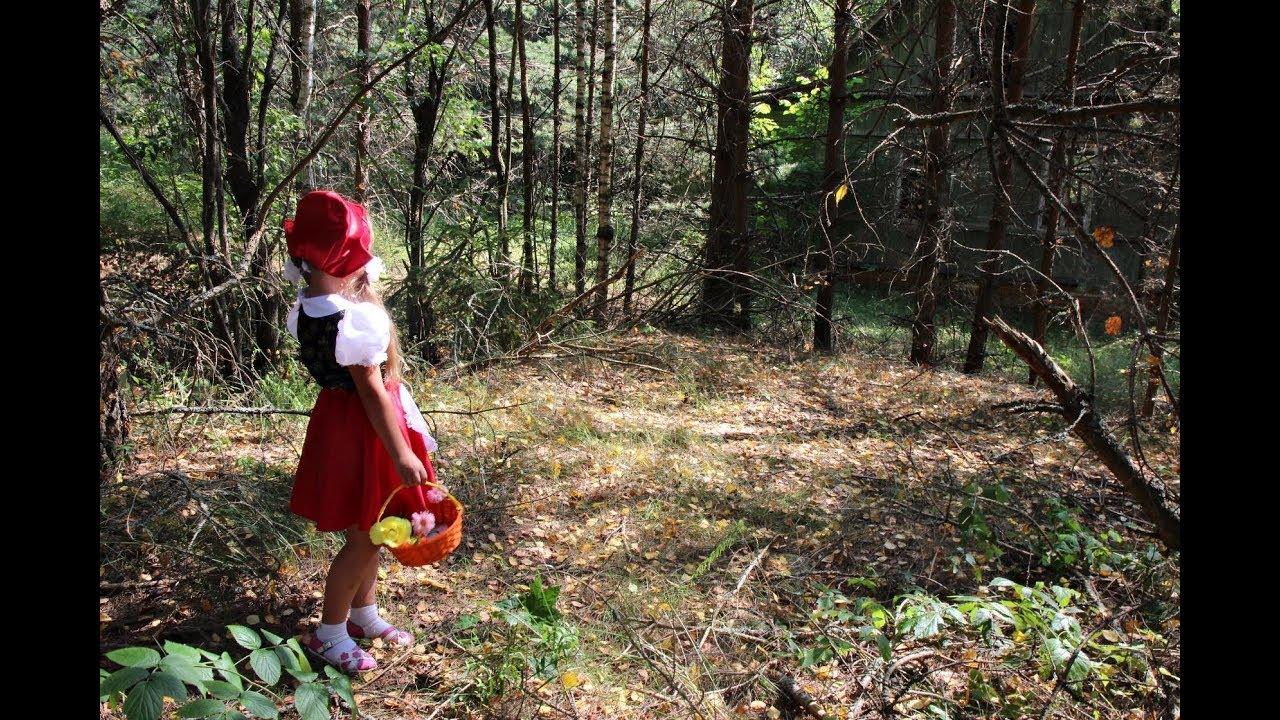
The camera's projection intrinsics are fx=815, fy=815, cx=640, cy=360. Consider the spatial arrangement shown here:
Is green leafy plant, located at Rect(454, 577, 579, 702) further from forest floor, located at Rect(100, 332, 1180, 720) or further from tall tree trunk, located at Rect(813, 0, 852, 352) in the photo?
tall tree trunk, located at Rect(813, 0, 852, 352)

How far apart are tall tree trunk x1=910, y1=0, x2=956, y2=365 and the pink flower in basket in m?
6.26

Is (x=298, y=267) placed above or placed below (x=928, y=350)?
above

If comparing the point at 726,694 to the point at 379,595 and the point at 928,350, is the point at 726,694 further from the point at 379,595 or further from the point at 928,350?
the point at 928,350

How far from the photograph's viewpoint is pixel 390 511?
2922 millimetres

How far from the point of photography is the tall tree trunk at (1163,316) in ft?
9.47

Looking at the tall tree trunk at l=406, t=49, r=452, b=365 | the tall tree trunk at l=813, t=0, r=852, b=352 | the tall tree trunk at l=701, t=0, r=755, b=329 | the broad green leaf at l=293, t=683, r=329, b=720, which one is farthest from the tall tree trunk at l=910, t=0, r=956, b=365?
the broad green leaf at l=293, t=683, r=329, b=720

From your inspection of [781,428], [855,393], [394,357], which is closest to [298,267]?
[394,357]

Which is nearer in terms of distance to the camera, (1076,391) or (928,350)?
(1076,391)

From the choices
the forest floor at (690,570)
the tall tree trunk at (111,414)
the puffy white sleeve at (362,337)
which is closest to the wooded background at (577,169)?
the tall tree trunk at (111,414)

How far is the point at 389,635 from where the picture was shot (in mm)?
3164

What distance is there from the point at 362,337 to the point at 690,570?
6.82ft

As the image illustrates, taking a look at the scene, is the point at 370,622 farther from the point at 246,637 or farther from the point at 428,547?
the point at 246,637

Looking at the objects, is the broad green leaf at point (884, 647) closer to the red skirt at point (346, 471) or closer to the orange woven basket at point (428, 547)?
the orange woven basket at point (428, 547)
